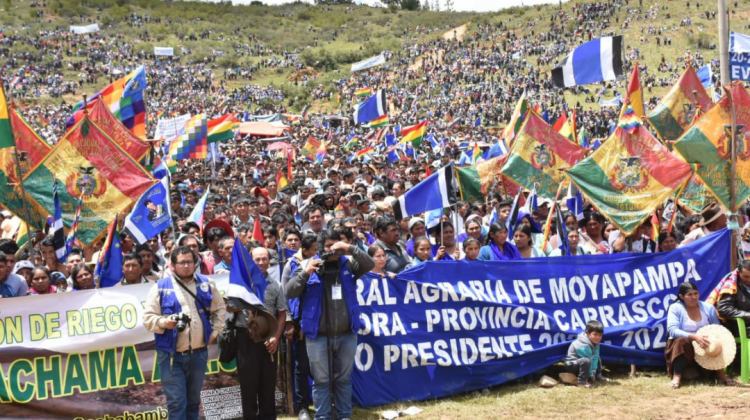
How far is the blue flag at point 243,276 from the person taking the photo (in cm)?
597

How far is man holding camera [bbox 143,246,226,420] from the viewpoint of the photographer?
5652 millimetres

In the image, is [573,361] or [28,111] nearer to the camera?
[573,361]

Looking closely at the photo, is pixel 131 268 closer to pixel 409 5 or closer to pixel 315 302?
pixel 315 302

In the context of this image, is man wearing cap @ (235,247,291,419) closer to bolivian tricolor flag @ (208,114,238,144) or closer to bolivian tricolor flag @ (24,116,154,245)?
bolivian tricolor flag @ (24,116,154,245)

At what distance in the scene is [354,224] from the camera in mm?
8109

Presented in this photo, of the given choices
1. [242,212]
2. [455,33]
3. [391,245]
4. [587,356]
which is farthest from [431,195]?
[455,33]

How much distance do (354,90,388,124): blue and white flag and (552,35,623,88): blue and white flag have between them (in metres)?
8.54

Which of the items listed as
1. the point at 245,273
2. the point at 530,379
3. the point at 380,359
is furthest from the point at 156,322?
the point at 530,379

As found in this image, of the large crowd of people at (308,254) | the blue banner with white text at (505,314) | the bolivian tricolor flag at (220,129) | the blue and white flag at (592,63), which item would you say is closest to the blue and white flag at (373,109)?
the large crowd of people at (308,254)

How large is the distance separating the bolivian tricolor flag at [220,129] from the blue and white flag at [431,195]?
835 cm

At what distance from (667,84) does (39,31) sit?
203 ft

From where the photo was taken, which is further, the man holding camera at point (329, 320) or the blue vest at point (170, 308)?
the man holding camera at point (329, 320)

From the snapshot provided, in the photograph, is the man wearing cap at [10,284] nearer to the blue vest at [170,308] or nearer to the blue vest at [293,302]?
the blue vest at [170,308]

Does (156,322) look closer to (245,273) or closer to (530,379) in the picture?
(245,273)
